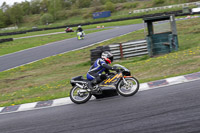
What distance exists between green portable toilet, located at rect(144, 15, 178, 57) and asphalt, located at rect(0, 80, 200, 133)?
323 inches

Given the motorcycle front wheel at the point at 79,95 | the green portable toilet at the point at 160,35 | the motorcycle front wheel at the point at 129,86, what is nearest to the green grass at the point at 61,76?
the green portable toilet at the point at 160,35

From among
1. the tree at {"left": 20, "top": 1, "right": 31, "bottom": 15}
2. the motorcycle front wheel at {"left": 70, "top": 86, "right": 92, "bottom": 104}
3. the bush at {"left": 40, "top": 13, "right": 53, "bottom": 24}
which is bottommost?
the motorcycle front wheel at {"left": 70, "top": 86, "right": 92, "bottom": 104}

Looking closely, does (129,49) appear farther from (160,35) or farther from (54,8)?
(54,8)

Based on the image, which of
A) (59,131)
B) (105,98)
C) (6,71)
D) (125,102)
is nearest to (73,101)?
(105,98)

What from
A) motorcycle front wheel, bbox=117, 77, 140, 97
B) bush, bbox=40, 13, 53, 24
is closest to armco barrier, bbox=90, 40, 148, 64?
motorcycle front wheel, bbox=117, 77, 140, 97

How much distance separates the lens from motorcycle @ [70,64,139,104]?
27.4 feet

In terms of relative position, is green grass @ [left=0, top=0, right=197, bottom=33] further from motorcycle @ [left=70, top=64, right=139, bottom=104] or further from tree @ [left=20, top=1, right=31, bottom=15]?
motorcycle @ [left=70, top=64, right=139, bottom=104]

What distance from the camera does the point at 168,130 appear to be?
17.1 ft

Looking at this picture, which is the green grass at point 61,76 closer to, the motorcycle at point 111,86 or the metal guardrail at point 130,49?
the metal guardrail at point 130,49

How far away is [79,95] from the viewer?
8.74 meters

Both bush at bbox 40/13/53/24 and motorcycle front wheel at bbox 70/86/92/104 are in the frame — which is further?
bush at bbox 40/13/53/24

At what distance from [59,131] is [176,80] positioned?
4591 mm

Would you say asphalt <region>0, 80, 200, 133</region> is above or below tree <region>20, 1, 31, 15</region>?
below

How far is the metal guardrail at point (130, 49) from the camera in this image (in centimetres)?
1775
